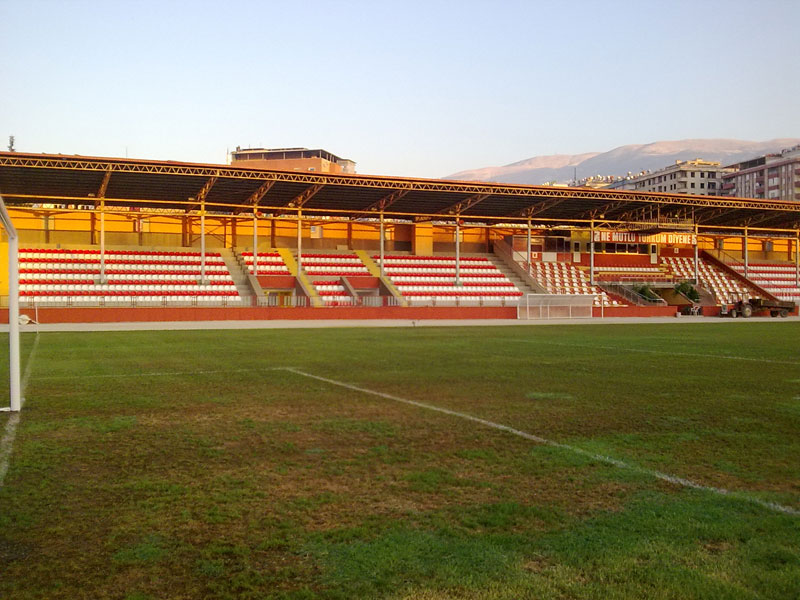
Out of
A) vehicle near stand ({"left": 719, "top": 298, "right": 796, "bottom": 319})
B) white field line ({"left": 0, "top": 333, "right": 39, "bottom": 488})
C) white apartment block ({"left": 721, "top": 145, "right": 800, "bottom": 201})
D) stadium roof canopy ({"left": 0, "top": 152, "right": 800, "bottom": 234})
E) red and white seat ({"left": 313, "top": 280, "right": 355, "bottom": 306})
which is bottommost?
white field line ({"left": 0, "top": 333, "right": 39, "bottom": 488})

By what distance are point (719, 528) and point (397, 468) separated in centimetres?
266

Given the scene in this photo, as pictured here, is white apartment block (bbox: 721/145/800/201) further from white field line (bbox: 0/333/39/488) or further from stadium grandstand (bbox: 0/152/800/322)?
white field line (bbox: 0/333/39/488)

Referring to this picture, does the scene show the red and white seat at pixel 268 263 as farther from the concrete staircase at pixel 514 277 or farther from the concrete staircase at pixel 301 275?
the concrete staircase at pixel 514 277

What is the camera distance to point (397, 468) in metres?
6.23

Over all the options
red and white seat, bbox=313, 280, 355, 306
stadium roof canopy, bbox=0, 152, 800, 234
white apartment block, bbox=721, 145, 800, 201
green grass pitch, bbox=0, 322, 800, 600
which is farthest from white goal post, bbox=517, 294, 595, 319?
white apartment block, bbox=721, 145, 800, 201

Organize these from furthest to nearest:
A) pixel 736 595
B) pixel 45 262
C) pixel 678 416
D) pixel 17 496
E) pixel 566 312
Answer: pixel 566 312
pixel 45 262
pixel 678 416
pixel 17 496
pixel 736 595

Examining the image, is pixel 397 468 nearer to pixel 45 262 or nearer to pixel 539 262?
pixel 45 262

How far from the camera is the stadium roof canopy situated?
134 ft

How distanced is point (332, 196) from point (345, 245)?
8.01 metres

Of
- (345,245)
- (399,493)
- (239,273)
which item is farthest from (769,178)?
(399,493)

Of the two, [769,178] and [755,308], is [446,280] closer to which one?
[755,308]

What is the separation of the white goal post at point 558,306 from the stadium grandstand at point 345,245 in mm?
448

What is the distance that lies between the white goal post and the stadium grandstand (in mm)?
448

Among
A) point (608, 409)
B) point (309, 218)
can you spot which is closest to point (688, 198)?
point (309, 218)
